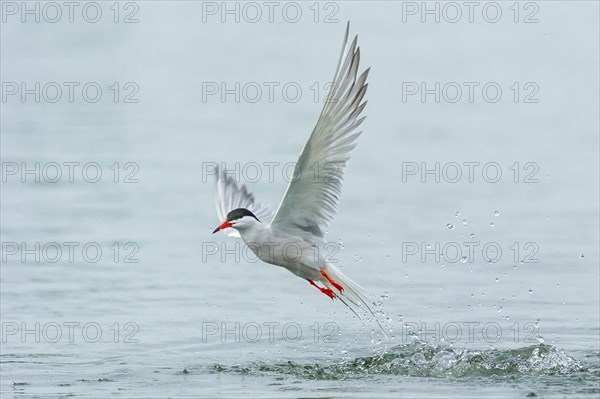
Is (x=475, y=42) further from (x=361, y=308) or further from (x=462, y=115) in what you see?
(x=361, y=308)

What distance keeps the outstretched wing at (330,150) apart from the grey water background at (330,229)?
3.86ft

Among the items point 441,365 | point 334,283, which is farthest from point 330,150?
point 441,365

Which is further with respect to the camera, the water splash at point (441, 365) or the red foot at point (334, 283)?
the red foot at point (334, 283)

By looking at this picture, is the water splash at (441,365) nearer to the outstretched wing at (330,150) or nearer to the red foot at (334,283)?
the red foot at (334,283)

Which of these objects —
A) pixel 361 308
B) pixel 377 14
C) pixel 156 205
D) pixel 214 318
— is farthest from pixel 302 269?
pixel 377 14

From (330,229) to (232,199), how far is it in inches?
103

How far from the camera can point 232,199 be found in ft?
37.0

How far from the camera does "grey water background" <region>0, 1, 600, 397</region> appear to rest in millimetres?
10078

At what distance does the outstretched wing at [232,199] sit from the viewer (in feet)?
36.8

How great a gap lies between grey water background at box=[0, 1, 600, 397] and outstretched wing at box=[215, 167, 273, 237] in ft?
3.02

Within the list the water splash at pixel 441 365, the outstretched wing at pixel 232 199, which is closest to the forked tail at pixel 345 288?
the water splash at pixel 441 365

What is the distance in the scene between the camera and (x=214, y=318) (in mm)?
11570

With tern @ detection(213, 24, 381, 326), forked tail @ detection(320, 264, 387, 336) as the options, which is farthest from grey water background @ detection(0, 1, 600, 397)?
tern @ detection(213, 24, 381, 326)

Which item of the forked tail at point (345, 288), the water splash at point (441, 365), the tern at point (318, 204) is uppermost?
the tern at point (318, 204)
